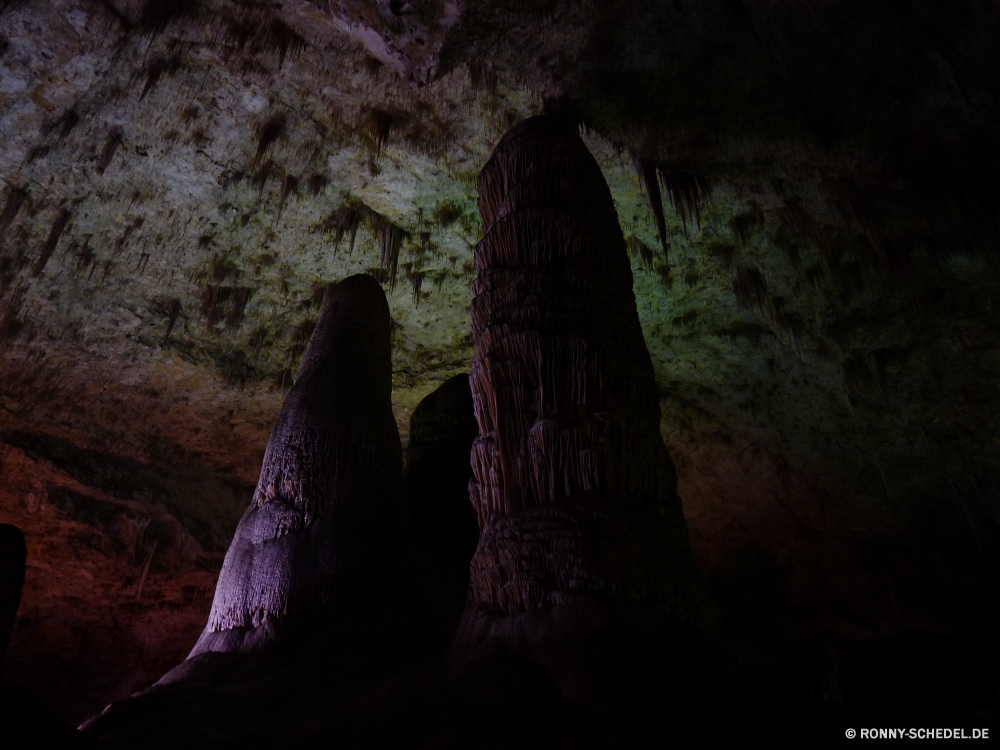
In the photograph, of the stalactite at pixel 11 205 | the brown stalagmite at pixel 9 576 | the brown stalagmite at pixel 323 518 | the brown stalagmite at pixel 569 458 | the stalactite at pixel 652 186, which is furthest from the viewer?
the stalactite at pixel 11 205

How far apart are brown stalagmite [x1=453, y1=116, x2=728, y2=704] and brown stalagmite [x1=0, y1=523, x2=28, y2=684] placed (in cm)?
277

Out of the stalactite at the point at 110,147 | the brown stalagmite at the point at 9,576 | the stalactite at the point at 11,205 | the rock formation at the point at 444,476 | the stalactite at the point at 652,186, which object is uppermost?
the stalactite at the point at 110,147

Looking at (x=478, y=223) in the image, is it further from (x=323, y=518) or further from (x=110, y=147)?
(x=323, y=518)

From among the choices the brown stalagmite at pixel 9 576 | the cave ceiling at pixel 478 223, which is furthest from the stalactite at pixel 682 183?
the brown stalagmite at pixel 9 576

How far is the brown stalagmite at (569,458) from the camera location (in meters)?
3.29

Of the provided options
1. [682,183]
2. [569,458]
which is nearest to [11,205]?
[569,458]

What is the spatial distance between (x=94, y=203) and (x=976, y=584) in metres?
14.7

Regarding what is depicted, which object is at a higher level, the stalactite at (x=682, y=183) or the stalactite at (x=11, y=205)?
the stalactite at (x=11, y=205)

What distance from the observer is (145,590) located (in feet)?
37.4

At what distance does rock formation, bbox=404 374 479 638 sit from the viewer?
757 centimetres

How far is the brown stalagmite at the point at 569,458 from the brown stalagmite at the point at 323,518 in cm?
168

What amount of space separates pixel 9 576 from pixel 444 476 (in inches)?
205

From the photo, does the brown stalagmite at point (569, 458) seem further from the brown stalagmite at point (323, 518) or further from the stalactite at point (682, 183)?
the stalactite at point (682, 183)

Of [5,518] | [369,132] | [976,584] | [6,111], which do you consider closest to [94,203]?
[6,111]
